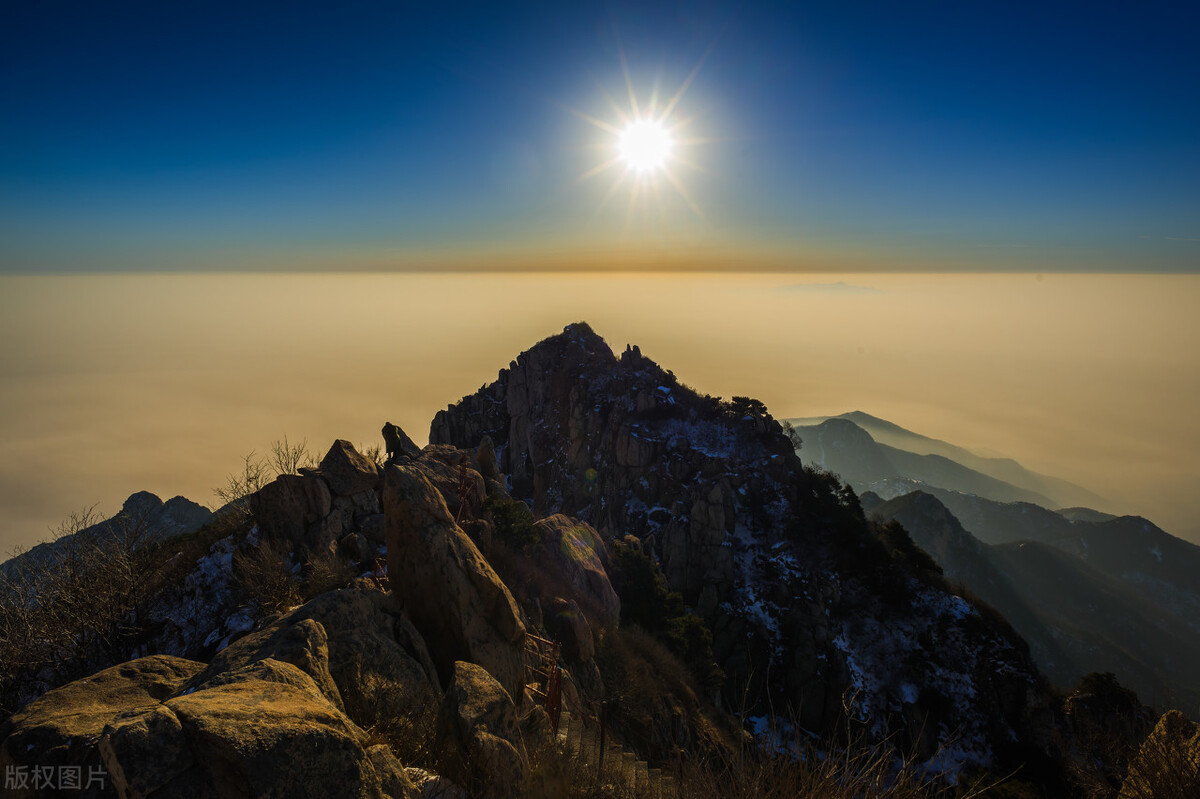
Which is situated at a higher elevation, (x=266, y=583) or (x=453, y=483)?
(x=453, y=483)

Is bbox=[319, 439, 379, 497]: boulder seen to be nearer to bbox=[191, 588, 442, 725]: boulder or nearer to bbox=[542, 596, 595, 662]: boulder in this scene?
bbox=[542, 596, 595, 662]: boulder

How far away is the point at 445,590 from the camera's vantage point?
13.2 m

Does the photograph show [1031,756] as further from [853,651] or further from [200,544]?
[200,544]

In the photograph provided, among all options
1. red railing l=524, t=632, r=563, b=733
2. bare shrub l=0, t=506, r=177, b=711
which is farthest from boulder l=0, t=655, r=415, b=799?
bare shrub l=0, t=506, r=177, b=711

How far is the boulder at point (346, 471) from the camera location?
70.6ft

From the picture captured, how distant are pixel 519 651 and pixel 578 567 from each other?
13.5 m

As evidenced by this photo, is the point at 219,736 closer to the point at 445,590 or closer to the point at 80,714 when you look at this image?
the point at 80,714

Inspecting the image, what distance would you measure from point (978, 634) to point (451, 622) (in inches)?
1727

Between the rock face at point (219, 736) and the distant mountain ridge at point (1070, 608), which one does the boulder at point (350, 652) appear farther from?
the distant mountain ridge at point (1070, 608)

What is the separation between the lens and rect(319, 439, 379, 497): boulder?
21.5 metres

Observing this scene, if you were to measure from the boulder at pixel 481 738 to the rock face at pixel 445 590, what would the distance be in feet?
12.6

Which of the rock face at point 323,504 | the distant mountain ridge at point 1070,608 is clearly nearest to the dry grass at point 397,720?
the rock face at point 323,504

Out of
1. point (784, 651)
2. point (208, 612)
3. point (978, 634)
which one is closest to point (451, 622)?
point (208, 612)

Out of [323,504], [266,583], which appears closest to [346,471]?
[323,504]
